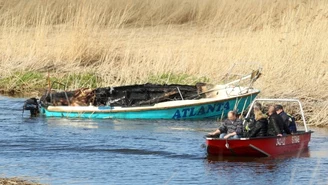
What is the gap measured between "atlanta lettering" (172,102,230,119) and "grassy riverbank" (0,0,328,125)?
4.11 feet

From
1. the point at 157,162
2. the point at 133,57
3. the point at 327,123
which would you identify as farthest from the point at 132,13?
the point at 157,162

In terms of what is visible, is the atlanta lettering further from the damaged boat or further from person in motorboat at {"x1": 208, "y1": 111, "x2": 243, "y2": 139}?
person in motorboat at {"x1": 208, "y1": 111, "x2": 243, "y2": 139}

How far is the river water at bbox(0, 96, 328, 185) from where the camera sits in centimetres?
1505

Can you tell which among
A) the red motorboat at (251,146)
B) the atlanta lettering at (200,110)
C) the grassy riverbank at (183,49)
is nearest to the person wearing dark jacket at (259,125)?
the red motorboat at (251,146)

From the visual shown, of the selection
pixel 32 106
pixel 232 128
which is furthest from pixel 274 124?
pixel 32 106

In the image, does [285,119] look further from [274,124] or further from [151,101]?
[151,101]

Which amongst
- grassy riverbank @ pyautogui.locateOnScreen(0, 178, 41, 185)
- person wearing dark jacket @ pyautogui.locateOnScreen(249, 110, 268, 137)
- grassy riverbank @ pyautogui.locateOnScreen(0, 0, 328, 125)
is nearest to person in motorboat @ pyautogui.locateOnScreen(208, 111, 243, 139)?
person wearing dark jacket @ pyautogui.locateOnScreen(249, 110, 268, 137)

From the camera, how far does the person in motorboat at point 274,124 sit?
679 inches

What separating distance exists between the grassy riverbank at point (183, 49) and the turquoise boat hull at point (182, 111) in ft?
3.14

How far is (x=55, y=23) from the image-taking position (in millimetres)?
37938

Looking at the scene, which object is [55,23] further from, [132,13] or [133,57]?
[133,57]

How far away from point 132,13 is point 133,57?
9637 millimetres

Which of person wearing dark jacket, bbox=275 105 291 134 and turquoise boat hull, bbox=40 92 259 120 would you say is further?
turquoise boat hull, bbox=40 92 259 120

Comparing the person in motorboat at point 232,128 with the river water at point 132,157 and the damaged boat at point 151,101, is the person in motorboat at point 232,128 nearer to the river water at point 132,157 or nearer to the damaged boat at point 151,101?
the river water at point 132,157
